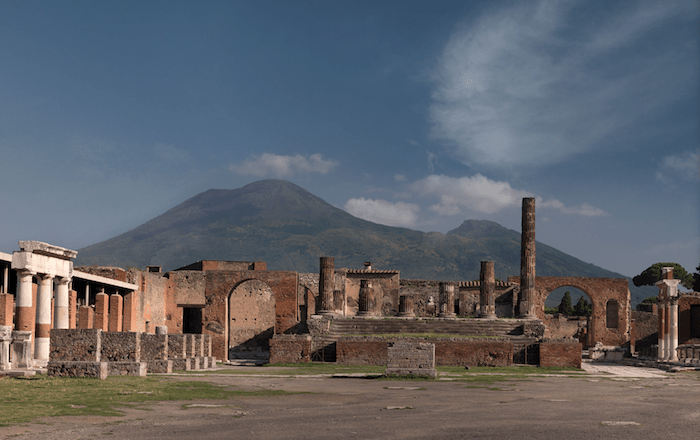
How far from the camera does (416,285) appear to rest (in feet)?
164

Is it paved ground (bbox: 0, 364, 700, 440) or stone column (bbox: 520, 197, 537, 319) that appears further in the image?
stone column (bbox: 520, 197, 537, 319)

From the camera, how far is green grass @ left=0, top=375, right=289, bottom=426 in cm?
950

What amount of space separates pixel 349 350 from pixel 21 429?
57.0 feet

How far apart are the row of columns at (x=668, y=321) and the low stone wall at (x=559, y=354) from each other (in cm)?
828

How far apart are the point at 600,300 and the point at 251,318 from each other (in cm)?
2311

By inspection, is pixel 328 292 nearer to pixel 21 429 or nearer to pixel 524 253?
pixel 524 253

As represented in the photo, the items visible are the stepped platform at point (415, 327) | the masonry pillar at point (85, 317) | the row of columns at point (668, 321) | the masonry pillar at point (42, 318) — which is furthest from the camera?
the row of columns at point (668, 321)

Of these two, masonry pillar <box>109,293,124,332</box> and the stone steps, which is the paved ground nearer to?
the stone steps

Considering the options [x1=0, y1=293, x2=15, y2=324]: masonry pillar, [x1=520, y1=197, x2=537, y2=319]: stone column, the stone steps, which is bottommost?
the stone steps

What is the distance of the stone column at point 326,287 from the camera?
3281 cm

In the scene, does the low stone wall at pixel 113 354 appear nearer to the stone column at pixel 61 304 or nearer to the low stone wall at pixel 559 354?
the stone column at pixel 61 304

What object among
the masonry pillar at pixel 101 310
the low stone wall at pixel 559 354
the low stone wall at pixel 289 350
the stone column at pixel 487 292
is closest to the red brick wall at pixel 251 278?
the masonry pillar at pixel 101 310

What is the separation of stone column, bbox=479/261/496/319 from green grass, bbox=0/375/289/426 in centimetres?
2076

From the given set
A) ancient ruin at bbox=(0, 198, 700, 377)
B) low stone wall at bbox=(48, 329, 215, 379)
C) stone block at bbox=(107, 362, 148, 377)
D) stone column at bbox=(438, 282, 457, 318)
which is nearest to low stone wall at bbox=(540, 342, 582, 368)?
ancient ruin at bbox=(0, 198, 700, 377)
